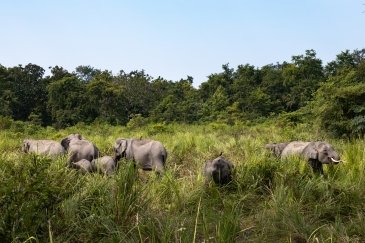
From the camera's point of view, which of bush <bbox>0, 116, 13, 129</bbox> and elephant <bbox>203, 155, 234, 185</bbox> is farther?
bush <bbox>0, 116, 13, 129</bbox>

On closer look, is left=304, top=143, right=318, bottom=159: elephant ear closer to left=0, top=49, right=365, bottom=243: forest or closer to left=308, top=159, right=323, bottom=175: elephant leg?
left=308, top=159, right=323, bottom=175: elephant leg

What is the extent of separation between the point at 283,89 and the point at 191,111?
7096mm

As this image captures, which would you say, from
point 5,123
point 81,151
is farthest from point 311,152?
point 5,123

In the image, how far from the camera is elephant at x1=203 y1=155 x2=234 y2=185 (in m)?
5.25

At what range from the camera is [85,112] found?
29.7 metres

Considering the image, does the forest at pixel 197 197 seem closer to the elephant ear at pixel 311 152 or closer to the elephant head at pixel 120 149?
the elephant ear at pixel 311 152

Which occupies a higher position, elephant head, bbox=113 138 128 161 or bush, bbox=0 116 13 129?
bush, bbox=0 116 13 129

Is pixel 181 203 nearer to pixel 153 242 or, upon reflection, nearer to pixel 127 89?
pixel 153 242

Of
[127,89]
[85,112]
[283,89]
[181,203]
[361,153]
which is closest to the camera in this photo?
[181,203]

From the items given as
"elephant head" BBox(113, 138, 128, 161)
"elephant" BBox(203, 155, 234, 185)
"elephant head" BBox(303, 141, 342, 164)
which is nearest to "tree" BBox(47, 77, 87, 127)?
"elephant head" BBox(113, 138, 128, 161)

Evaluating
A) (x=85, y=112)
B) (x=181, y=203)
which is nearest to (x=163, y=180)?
(x=181, y=203)

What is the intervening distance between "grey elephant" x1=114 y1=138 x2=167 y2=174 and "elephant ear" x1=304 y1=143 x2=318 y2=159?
2.07 m

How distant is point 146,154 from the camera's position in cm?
675

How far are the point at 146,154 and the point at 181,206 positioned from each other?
2.30 meters
